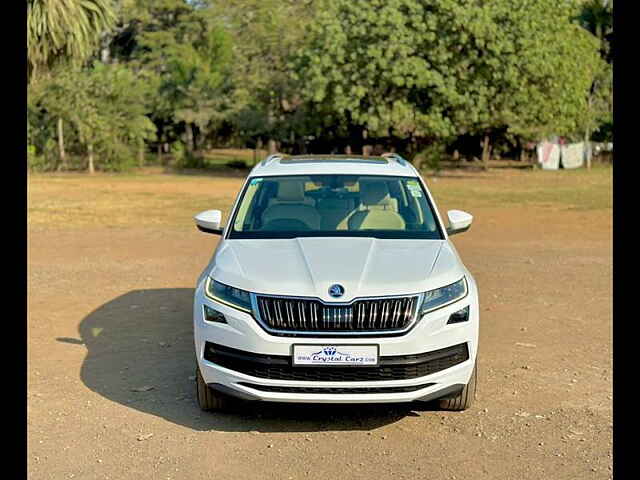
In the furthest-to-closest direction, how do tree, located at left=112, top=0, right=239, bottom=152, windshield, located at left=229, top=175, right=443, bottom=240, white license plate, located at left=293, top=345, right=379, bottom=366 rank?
tree, located at left=112, top=0, right=239, bottom=152 < windshield, located at left=229, top=175, right=443, bottom=240 < white license plate, located at left=293, top=345, right=379, bottom=366

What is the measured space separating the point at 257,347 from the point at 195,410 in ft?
3.06

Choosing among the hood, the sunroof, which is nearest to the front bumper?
the hood

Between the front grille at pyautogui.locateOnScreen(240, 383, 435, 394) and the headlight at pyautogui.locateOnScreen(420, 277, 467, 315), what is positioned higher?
the headlight at pyautogui.locateOnScreen(420, 277, 467, 315)

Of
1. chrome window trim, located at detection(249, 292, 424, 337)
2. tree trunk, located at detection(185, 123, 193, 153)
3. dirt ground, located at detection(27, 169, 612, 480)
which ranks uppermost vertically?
tree trunk, located at detection(185, 123, 193, 153)

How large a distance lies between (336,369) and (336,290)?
17.5 inches

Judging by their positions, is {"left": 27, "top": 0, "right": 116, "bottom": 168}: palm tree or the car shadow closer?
the car shadow

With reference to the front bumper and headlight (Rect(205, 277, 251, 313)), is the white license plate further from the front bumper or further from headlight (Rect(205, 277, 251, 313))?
headlight (Rect(205, 277, 251, 313))

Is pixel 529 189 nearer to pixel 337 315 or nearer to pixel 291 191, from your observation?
pixel 291 191

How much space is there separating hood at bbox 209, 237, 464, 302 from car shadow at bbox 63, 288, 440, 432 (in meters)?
0.88

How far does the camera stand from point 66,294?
10289mm

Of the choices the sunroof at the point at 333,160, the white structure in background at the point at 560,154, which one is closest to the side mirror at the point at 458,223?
the sunroof at the point at 333,160

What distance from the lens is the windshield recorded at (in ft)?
21.0

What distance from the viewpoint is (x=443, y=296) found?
539cm
